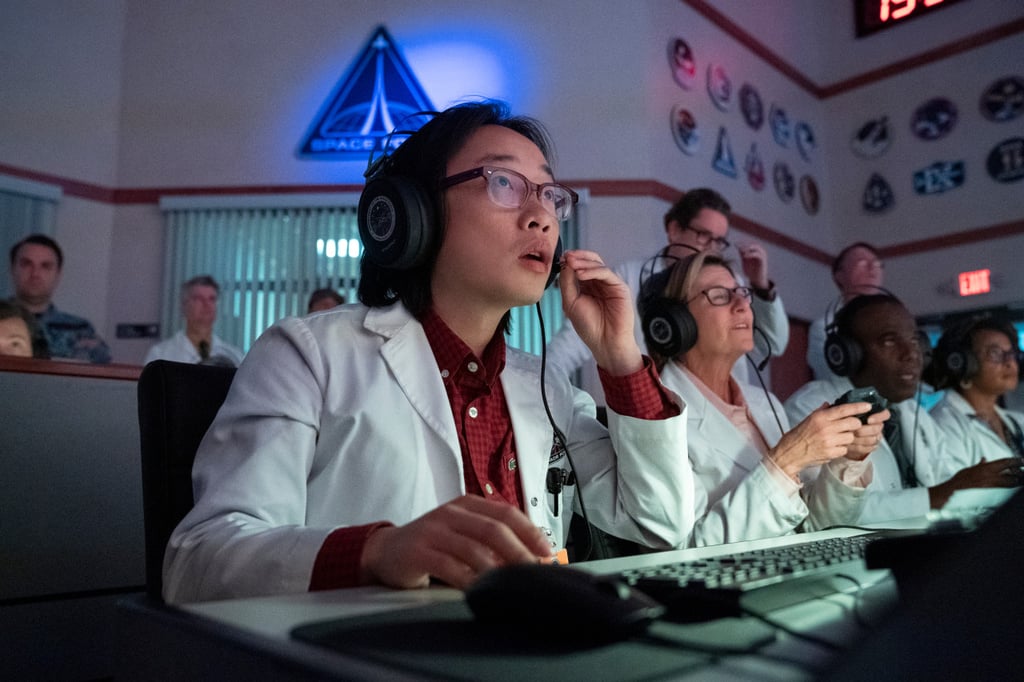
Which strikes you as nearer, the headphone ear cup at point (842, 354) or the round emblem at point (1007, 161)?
the headphone ear cup at point (842, 354)

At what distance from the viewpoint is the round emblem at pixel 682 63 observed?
17.8 feet

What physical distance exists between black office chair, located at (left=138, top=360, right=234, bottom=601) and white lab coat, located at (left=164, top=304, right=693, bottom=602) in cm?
10

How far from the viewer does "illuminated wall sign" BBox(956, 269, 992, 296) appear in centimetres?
594

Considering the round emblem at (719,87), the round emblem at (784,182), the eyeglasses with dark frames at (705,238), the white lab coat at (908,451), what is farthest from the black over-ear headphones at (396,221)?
the round emblem at (784,182)

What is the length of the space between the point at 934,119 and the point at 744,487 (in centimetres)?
609

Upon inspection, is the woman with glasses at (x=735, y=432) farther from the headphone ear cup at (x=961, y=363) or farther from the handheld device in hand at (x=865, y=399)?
the headphone ear cup at (x=961, y=363)

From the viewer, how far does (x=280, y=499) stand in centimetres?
93

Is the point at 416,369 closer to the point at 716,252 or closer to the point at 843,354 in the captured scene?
the point at 843,354

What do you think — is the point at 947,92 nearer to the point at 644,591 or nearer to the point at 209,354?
the point at 209,354

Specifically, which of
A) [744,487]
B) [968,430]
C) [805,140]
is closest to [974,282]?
[805,140]

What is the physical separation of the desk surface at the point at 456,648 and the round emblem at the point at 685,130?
5.15m

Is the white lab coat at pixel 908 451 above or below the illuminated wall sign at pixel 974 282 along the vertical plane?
below

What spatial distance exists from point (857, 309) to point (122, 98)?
Answer: 16.5 feet

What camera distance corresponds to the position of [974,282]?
5.98 metres
